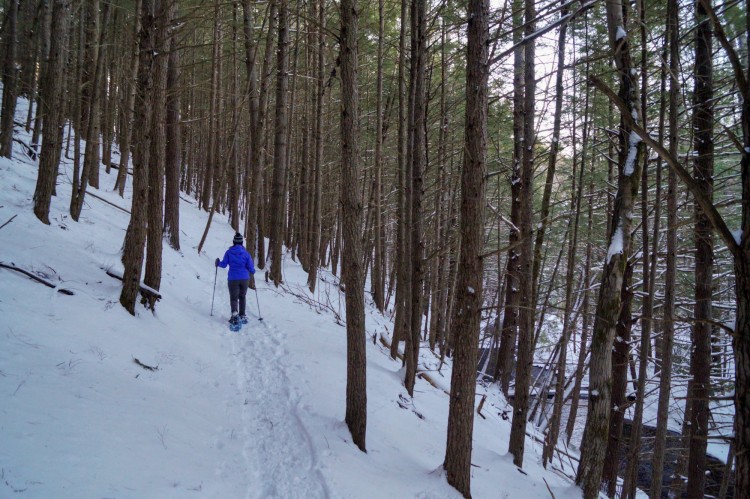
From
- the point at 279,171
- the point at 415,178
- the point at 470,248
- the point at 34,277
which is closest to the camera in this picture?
the point at 470,248

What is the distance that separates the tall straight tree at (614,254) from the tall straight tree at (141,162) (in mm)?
5768

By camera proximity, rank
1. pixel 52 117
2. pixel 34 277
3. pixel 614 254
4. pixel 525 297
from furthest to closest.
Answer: pixel 52 117 < pixel 525 297 < pixel 34 277 < pixel 614 254

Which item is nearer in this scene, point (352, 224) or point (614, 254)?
point (614, 254)

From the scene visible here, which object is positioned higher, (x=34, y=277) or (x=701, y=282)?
→ (x=701, y=282)

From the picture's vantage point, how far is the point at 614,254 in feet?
13.4

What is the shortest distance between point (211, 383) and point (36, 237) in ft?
13.7

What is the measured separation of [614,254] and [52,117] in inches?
373

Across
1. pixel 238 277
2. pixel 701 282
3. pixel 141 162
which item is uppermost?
pixel 141 162

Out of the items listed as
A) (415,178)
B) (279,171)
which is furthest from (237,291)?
(279,171)

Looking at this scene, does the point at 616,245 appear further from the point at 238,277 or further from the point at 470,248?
the point at 238,277

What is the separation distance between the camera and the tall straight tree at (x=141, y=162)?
5.82 metres

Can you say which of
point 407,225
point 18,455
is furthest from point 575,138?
point 18,455

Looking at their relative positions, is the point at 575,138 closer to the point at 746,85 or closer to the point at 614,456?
the point at 614,456

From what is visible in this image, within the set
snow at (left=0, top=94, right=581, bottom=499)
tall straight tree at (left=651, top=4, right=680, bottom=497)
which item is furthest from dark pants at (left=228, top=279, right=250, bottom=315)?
tall straight tree at (left=651, top=4, right=680, bottom=497)
